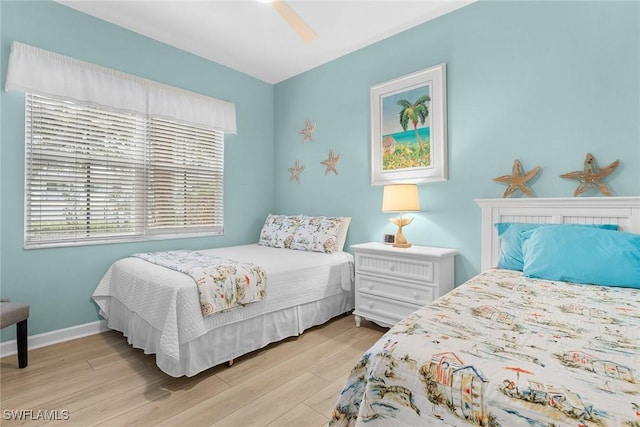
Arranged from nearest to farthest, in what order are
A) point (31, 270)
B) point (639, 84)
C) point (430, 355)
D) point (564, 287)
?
point (430, 355), point (564, 287), point (639, 84), point (31, 270)

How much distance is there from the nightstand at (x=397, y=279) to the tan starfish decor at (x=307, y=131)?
1.62 m

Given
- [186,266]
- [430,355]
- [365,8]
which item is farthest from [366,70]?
[430,355]

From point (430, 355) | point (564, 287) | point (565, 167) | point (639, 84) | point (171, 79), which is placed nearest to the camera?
point (430, 355)

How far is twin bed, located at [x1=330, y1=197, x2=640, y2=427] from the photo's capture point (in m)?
0.72

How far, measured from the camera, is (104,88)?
2742 millimetres

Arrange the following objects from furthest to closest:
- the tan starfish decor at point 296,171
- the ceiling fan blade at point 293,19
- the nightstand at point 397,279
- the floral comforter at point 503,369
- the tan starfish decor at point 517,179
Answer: the tan starfish decor at point 296,171
the nightstand at point 397,279
the tan starfish decor at point 517,179
the ceiling fan blade at point 293,19
the floral comforter at point 503,369

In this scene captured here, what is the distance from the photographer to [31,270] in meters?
2.45

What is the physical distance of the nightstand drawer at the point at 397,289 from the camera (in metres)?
2.51

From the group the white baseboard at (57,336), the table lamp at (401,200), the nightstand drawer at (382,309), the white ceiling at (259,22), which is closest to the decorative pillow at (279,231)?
the nightstand drawer at (382,309)

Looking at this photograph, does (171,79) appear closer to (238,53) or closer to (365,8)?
(238,53)

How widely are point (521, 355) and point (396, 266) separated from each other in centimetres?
178

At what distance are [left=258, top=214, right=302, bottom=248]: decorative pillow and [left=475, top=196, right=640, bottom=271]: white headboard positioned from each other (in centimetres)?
189

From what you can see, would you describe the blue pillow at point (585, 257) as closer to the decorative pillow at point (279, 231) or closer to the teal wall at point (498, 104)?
the teal wall at point (498, 104)

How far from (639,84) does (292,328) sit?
2855 mm
